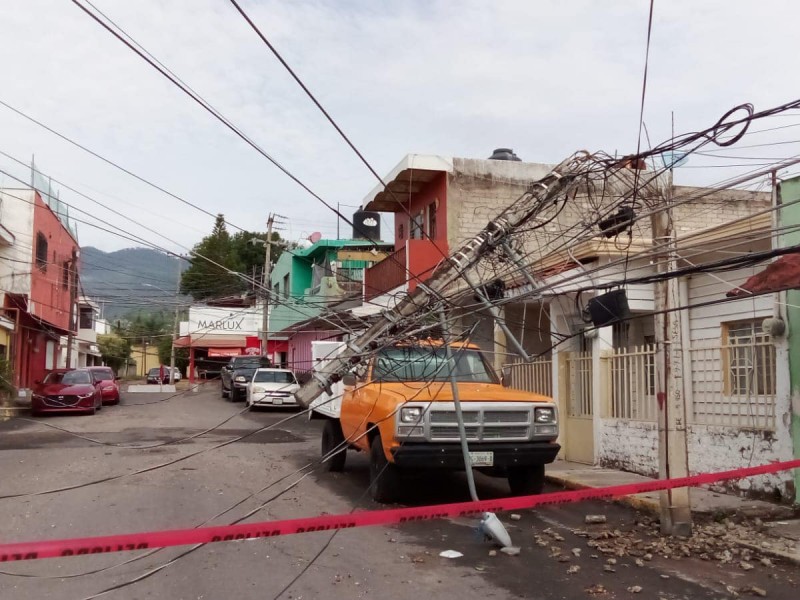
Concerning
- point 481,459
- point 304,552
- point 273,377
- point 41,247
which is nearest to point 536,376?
point 481,459

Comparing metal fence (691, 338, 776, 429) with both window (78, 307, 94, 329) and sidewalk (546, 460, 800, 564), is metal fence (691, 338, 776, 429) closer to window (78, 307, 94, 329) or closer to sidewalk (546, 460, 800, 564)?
sidewalk (546, 460, 800, 564)

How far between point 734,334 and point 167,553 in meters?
8.88

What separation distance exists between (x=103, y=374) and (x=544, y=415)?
2525 centimetres

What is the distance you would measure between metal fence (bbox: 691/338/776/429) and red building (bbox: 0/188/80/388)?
19962 mm

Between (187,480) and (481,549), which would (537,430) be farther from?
(187,480)

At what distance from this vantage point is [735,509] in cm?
816

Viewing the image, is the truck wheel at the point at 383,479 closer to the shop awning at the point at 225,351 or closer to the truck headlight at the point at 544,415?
the truck headlight at the point at 544,415

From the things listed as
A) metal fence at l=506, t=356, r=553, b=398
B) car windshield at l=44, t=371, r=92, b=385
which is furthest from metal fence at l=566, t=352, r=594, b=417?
car windshield at l=44, t=371, r=92, b=385

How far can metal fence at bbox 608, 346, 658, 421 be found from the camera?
10.9 m

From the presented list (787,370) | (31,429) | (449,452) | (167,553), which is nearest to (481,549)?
(449,452)

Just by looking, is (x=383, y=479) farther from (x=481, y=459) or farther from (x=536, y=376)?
(x=536, y=376)

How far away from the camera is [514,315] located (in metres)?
16.0

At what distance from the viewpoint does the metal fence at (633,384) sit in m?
10.9

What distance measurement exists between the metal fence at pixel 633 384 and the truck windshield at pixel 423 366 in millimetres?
2378
